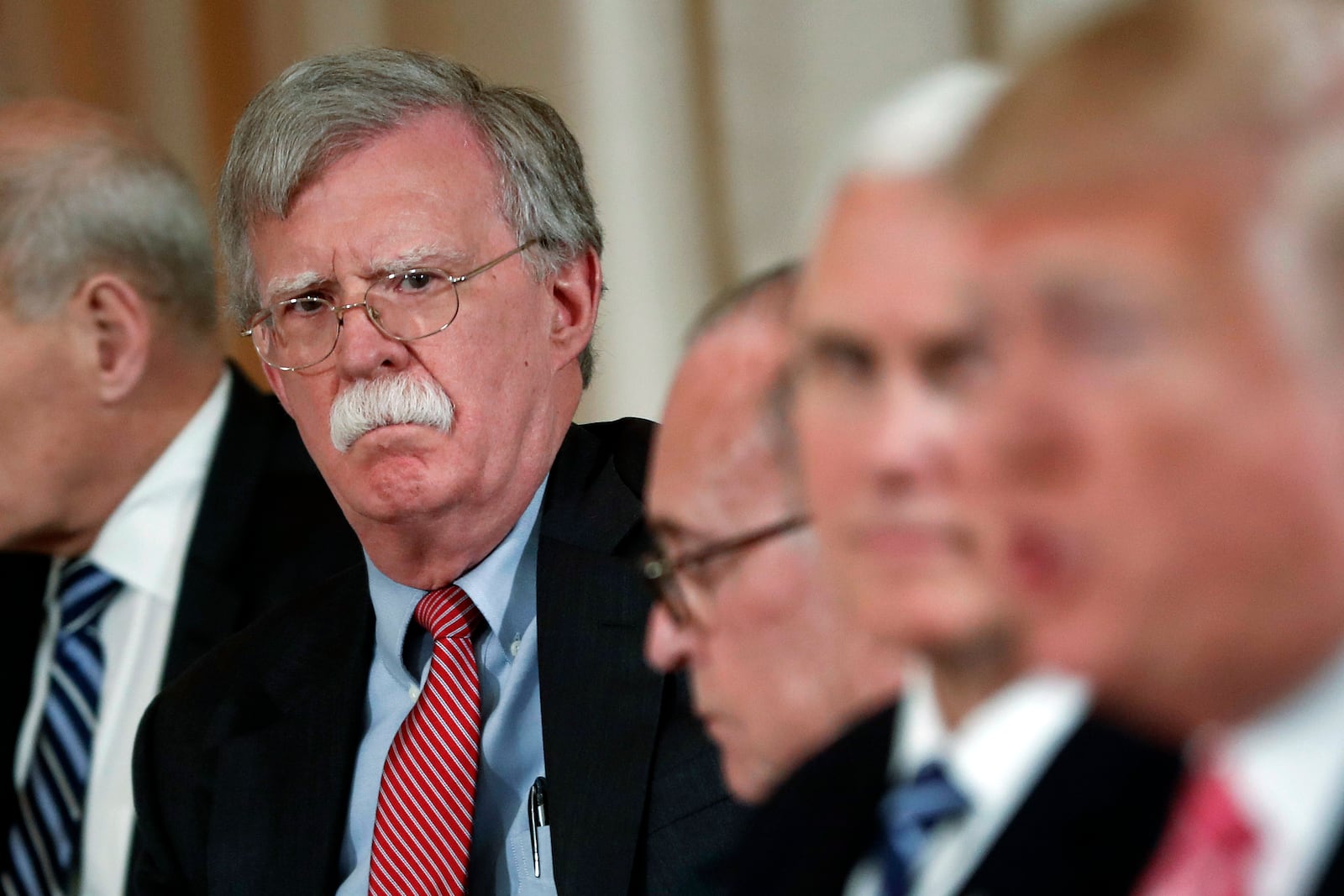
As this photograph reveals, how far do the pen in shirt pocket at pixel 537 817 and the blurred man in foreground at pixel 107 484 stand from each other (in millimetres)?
592

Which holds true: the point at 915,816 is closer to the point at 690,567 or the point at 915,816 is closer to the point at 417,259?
the point at 690,567

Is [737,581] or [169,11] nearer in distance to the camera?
[737,581]

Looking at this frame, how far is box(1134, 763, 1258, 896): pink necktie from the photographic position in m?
0.41

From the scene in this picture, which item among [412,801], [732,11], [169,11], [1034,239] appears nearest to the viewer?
[1034,239]

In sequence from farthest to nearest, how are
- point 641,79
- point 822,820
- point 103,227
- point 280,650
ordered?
point 103,227, point 641,79, point 280,650, point 822,820

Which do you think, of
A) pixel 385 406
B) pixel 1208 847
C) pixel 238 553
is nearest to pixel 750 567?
pixel 1208 847

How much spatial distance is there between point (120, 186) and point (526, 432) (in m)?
0.76

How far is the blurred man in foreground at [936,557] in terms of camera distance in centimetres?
47

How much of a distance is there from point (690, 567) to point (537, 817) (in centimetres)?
58

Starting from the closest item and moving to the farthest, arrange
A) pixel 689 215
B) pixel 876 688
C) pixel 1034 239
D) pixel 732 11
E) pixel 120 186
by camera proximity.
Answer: pixel 1034 239
pixel 876 688
pixel 732 11
pixel 689 215
pixel 120 186

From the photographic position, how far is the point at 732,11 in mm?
1556

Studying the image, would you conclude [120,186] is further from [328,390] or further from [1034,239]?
[1034,239]

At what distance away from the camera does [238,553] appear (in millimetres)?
1819

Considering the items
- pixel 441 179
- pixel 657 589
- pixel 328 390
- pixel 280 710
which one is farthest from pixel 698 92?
pixel 657 589
